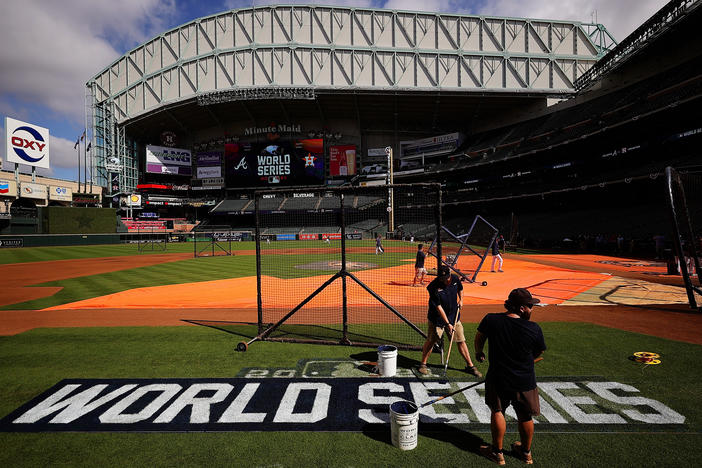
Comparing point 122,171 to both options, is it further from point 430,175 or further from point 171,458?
point 171,458

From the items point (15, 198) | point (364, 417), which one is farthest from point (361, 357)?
point (15, 198)

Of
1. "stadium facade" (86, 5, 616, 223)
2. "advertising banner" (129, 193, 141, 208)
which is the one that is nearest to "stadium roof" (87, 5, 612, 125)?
"stadium facade" (86, 5, 616, 223)

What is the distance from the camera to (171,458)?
395 centimetres

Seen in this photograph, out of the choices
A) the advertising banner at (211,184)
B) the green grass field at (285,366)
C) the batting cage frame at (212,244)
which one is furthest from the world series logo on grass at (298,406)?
the advertising banner at (211,184)

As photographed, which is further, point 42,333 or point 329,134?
point 329,134

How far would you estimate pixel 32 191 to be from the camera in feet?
204

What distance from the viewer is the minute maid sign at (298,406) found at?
14.9 ft

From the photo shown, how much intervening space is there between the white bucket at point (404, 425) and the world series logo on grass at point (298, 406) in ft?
1.67

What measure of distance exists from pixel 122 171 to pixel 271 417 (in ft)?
274

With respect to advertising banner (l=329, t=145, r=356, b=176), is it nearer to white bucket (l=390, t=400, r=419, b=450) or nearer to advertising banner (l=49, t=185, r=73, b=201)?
advertising banner (l=49, t=185, r=73, b=201)

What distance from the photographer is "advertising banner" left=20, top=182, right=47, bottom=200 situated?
61.0 m

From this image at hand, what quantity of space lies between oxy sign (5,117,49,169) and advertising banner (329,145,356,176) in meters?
50.1

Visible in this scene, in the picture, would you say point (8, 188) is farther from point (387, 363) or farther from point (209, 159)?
point (387, 363)

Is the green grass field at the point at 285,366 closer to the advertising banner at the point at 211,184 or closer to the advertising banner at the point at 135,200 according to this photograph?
the advertising banner at the point at 135,200
